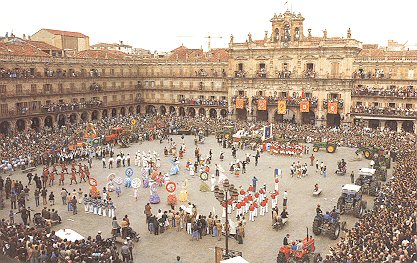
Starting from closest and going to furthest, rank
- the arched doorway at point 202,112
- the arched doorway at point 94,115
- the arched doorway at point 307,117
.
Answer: the arched doorway at point 307,117
the arched doorway at point 94,115
the arched doorway at point 202,112

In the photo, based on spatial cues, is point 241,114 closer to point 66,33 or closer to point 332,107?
point 332,107

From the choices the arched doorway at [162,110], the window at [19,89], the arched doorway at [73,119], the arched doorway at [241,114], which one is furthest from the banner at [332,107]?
the window at [19,89]

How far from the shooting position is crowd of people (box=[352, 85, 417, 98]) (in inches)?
2014

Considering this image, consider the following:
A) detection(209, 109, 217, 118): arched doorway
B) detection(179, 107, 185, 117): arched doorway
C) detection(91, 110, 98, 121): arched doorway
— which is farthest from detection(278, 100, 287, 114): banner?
detection(91, 110, 98, 121): arched doorway

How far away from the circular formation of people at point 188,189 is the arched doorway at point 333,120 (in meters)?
6.91

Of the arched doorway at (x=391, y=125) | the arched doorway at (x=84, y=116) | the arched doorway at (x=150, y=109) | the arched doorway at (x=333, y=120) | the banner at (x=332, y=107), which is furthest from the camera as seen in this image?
the arched doorway at (x=150, y=109)

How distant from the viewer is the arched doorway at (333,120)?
185ft

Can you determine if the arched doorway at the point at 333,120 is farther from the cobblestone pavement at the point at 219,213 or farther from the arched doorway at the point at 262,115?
the cobblestone pavement at the point at 219,213

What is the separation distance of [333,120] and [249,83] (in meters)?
13.1

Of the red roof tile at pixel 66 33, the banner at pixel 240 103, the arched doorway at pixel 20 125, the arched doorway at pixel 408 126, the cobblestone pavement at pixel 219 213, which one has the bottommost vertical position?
the cobblestone pavement at pixel 219 213

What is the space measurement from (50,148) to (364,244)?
31.1 meters

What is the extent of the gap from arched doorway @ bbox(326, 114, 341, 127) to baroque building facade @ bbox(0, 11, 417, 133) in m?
0.15

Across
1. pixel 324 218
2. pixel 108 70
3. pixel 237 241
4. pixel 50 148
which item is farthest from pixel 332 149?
pixel 108 70

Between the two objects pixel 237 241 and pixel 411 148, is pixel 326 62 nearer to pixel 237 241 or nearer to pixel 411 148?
pixel 411 148
